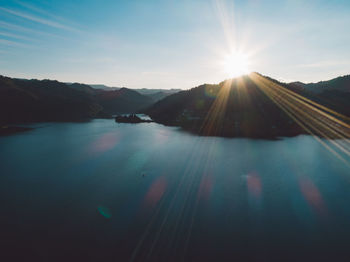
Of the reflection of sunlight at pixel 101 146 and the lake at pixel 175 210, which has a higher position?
the lake at pixel 175 210

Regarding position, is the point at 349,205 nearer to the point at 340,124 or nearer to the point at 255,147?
the point at 255,147

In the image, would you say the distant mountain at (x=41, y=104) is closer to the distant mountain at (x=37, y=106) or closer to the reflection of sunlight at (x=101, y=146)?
the distant mountain at (x=37, y=106)

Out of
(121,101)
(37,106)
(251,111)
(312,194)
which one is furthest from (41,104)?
(312,194)

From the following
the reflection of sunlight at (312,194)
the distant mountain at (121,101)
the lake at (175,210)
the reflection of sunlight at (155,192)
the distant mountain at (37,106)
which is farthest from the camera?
the distant mountain at (121,101)

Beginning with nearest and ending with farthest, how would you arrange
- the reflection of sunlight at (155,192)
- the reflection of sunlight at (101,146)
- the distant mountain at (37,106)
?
the reflection of sunlight at (155,192), the reflection of sunlight at (101,146), the distant mountain at (37,106)

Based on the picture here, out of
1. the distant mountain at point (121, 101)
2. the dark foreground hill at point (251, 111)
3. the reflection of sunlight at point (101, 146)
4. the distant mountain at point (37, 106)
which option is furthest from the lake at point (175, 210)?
the distant mountain at point (121, 101)
